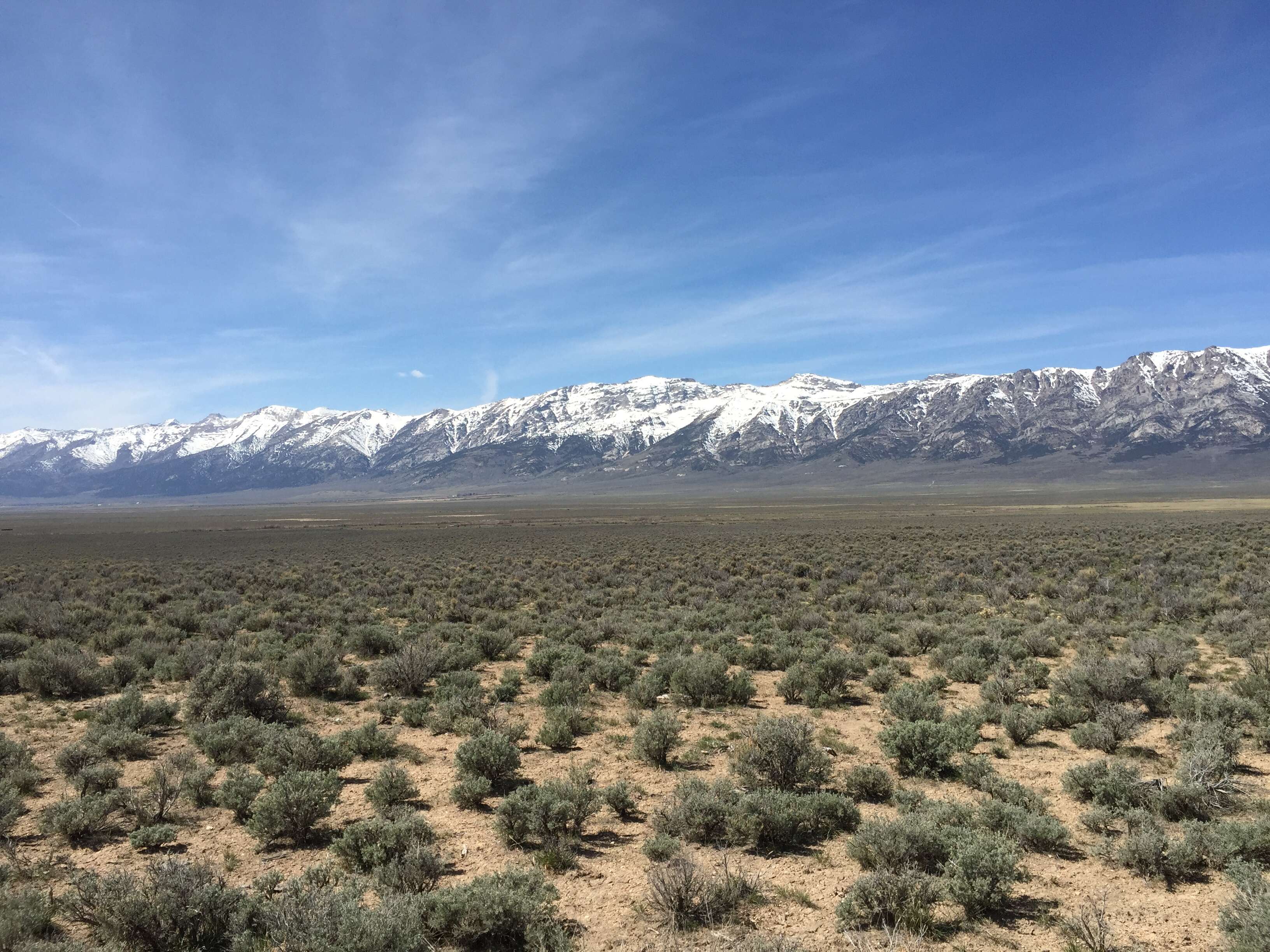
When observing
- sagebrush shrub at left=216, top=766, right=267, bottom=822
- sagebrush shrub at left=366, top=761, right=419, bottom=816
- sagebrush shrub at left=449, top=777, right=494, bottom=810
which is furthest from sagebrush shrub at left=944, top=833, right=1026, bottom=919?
sagebrush shrub at left=216, top=766, right=267, bottom=822

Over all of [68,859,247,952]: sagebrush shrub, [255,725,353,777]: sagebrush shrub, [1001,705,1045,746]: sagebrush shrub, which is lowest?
[1001,705,1045,746]: sagebrush shrub

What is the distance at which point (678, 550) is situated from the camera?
4053 cm

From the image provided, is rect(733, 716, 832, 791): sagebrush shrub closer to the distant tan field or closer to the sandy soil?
the distant tan field

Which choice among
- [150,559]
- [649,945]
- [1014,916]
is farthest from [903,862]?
[150,559]

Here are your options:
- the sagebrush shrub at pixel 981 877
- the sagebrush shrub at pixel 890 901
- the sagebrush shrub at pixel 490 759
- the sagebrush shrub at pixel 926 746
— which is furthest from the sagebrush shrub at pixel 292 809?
the sagebrush shrub at pixel 926 746

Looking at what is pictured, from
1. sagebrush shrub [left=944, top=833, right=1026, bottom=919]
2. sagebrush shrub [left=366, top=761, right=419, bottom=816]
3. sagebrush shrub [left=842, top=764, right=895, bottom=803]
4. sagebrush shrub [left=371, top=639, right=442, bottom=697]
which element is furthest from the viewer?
sagebrush shrub [left=371, top=639, right=442, bottom=697]

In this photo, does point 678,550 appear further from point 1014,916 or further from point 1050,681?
point 1014,916

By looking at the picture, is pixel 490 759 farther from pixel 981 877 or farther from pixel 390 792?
pixel 981 877

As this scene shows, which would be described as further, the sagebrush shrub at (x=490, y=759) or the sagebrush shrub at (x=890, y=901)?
the sagebrush shrub at (x=490, y=759)

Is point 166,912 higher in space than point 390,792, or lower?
higher

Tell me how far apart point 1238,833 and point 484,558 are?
36454 millimetres

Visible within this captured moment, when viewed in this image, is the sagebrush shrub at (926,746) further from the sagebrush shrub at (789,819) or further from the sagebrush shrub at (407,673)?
the sagebrush shrub at (407,673)

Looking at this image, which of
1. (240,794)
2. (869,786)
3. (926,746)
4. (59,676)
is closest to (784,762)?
(869,786)

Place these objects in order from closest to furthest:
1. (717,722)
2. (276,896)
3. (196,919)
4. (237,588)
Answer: (196,919), (276,896), (717,722), (237,588)
